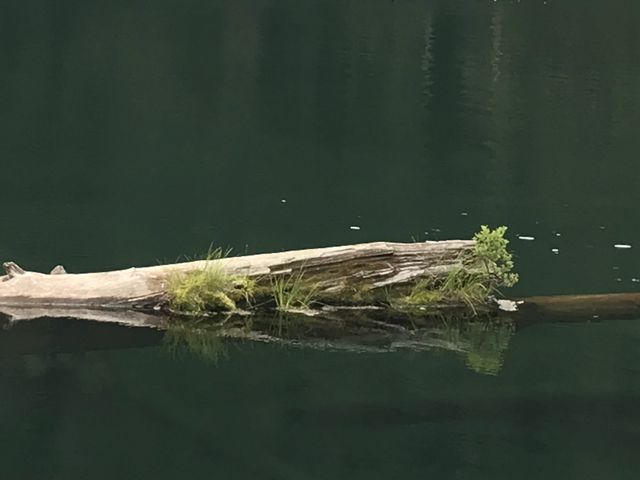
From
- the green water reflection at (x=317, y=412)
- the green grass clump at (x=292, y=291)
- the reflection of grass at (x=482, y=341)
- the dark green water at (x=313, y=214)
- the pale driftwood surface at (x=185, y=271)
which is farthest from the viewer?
the green grass clump at (x=292, y=291)

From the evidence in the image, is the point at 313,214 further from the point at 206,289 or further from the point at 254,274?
the point at 206,289

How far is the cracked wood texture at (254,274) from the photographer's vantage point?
43.4ft

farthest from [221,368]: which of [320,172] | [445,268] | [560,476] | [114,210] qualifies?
[320,172]

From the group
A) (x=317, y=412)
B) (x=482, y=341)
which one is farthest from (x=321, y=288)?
(x=317, y=412)

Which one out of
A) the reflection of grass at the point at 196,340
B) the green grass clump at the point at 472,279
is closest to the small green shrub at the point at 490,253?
the green grass clump at the point at 472,279

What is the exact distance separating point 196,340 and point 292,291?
4.21 feet

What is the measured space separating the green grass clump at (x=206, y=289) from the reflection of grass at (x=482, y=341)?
8.46ft

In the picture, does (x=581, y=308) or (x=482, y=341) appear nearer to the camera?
(x=482, y=341)

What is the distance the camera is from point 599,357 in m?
13.7

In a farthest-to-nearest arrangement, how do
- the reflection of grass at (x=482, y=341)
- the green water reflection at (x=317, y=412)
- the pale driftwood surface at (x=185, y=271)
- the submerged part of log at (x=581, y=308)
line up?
the submerged part of log at (x=581, y=308)
the reflection of grass at (x=482, y=341)
the pale driftwood surface at (x=185, y=271)
the green water reflection at (x=317, y=412)

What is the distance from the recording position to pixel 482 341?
552 inches

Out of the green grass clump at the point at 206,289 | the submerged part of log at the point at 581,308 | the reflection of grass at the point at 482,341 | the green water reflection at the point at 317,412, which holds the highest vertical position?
the green grass clump at the point at 206,289

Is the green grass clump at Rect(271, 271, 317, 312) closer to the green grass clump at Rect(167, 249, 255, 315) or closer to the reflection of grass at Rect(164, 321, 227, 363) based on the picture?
the green grass clump at Rect(167, 249, 255, 315)

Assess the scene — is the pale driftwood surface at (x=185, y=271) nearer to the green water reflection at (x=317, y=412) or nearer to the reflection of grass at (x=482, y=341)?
the green water reflection at (x=317, y=412)
